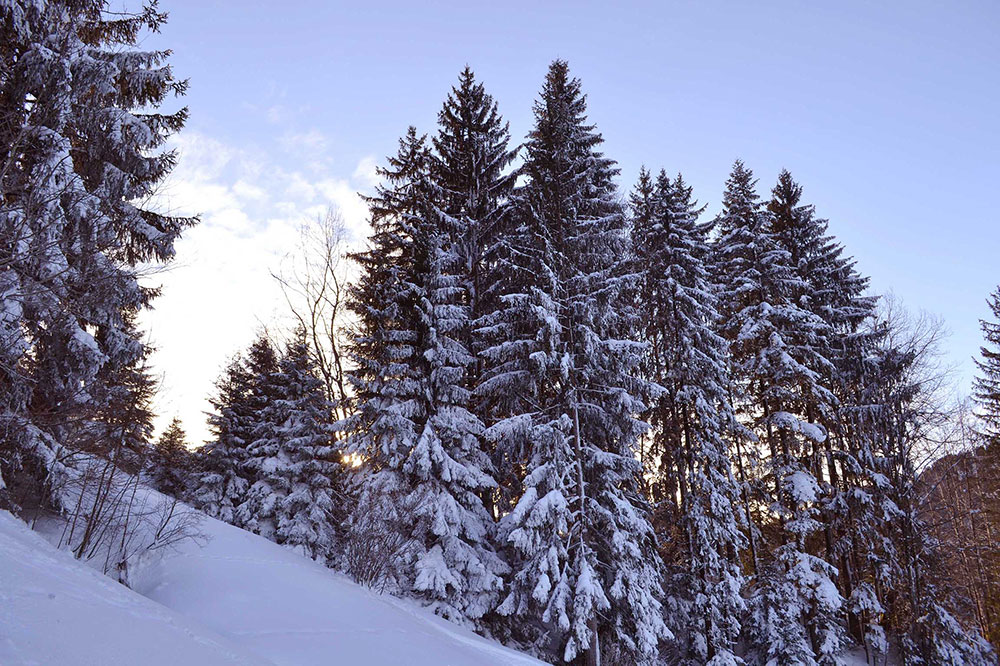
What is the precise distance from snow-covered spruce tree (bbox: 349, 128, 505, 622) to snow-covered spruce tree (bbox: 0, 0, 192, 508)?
18.0 feet

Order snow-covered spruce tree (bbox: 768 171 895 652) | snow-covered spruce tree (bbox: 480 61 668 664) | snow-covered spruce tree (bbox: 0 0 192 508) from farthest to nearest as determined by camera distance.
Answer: snow-covered spruce tree (bbox: 768 171 895 652) → snow-covered spruce tree (bbox: 480 61 668 664) → snow-covered spruce tree (bbox: 0 0 192 508)

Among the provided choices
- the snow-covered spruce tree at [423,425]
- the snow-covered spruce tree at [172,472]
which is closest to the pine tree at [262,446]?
the snow-covered spruce tree at [172,472]

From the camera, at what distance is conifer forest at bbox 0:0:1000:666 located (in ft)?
25.6

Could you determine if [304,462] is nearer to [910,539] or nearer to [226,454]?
[226,454]

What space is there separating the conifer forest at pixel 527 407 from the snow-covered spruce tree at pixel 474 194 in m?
0.10

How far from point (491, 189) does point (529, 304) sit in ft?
21.5

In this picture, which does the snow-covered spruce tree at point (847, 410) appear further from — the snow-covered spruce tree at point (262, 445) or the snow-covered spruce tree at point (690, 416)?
the snow-covered spruce tree at point (262, 445)

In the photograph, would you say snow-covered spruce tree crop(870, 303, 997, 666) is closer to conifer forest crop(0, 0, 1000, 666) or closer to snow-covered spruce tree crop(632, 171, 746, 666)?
conifer forest crop(0, 0, 1000, 666)

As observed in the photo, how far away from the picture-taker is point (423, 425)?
45.7ft

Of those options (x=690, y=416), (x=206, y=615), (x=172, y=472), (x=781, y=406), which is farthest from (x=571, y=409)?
(x=172, y=472)

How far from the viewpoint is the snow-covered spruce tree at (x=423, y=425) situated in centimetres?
1195

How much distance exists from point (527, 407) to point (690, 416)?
520 centimetres

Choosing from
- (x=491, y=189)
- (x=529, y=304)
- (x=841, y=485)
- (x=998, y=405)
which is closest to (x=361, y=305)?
(x=529, y=304)

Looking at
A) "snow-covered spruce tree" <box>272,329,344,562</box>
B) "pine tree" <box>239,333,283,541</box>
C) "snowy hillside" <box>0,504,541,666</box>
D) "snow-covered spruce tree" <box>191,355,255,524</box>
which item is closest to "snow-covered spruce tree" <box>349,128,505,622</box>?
"snow-covered spruce tree" <box>272,329,344,562</box>
